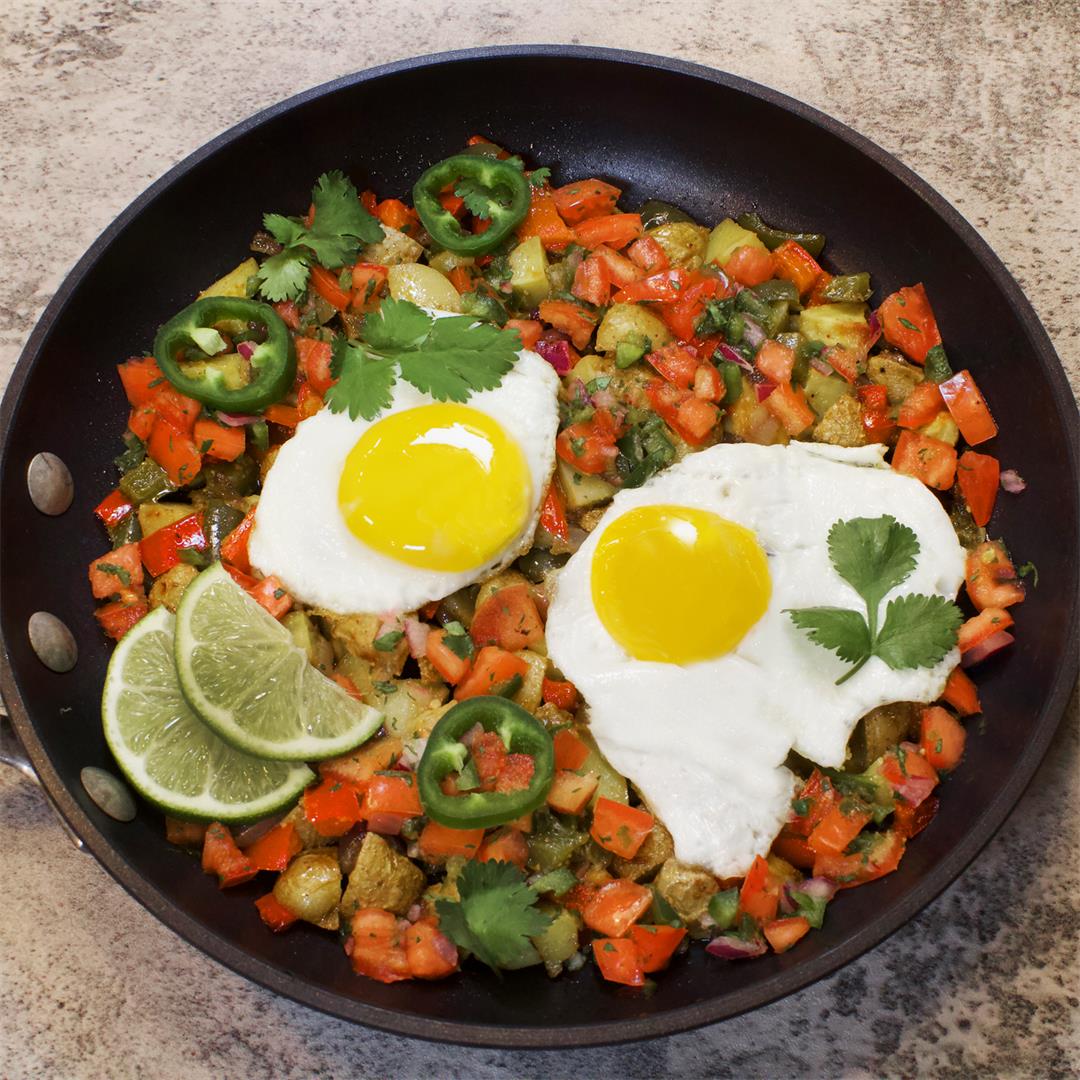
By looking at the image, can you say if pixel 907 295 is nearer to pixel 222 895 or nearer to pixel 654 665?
pixel 654 665

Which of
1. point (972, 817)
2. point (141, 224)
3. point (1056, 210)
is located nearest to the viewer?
point (972, 817)

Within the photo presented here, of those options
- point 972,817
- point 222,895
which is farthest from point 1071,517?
point 222,895

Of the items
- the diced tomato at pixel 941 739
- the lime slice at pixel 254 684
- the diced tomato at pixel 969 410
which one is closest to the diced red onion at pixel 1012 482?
the diced tomato at pixel 969 410

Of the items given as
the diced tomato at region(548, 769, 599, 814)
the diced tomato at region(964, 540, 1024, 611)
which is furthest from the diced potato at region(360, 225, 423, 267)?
the diced tomato at region(964, 540, 1024, 611)

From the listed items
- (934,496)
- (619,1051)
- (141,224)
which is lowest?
(619,1051)

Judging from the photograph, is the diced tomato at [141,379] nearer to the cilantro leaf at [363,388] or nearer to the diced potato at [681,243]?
the cilantro leaf at [363,388]

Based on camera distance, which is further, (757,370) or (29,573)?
(757,370)

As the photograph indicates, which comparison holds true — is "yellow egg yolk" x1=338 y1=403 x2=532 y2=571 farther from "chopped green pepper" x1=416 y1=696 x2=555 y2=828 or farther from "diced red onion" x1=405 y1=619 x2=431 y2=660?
"chopped green pepper" x1=416 y1=696 x2=555 y2=828

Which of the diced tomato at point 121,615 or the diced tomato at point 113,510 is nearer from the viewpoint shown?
the diced tomato at point 121,615
